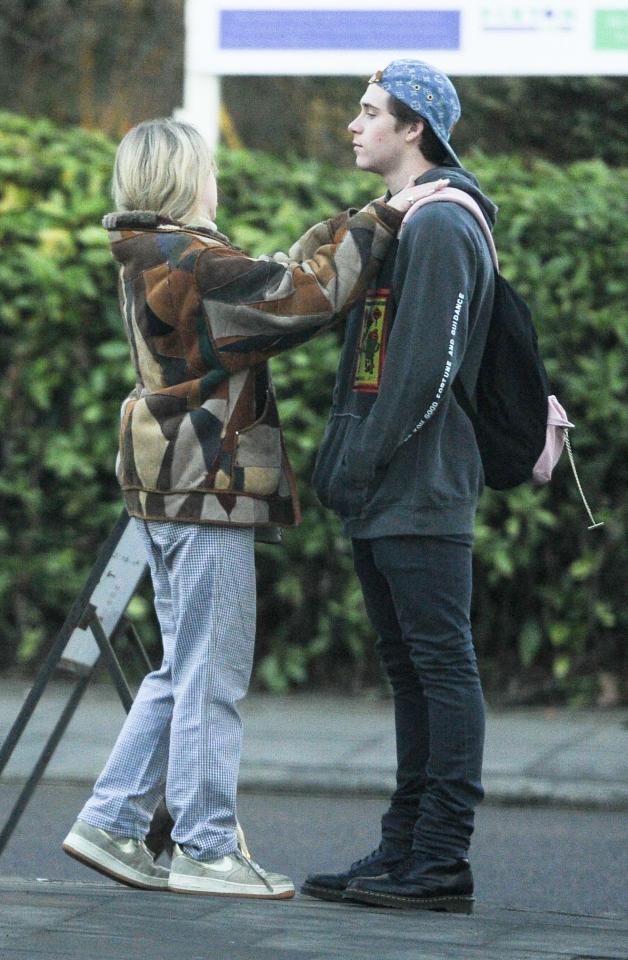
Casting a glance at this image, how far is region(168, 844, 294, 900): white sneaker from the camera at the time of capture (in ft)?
13.2

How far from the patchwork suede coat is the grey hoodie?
13 centimetres

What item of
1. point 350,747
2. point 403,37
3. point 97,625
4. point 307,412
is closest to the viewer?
point 97,625

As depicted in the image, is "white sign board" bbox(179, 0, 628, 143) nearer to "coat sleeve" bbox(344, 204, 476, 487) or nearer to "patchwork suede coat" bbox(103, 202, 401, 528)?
"patchwork suede coat" bbox(103, 202, 401, 528)

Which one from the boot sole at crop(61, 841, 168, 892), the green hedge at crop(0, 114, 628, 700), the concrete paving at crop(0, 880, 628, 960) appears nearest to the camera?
the concrete paving at crop(0, 880, 628, 960)

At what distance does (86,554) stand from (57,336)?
102 centimetres

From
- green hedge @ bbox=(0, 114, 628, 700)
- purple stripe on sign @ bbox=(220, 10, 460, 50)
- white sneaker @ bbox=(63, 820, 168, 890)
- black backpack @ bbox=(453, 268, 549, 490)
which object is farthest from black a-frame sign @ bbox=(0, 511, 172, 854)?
purple stripe on sign @ bbox=(220, 10, 460, 50)

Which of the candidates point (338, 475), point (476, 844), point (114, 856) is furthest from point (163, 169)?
point (476, 844)

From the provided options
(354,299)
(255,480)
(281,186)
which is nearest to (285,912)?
(255,480)

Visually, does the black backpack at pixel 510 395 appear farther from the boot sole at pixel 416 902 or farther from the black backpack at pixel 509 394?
the boot sole at pixel 416 902

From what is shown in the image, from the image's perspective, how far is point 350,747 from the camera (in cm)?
698

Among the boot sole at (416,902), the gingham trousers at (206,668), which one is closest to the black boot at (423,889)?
the boot sole at (416,902)

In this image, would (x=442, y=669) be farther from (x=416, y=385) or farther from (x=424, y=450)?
(x=416, y=385)

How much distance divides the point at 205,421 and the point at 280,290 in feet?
1.12

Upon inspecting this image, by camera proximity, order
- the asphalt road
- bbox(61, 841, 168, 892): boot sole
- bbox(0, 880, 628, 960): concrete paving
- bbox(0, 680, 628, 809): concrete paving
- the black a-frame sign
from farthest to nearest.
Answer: bbox(0, 680, 628, 809): concrete paving → the asphalt road → the black a-frame sign → bbox(61, 841, 168, 892): boot sole → bbox(0, 880, 628, 960): concrete paving
